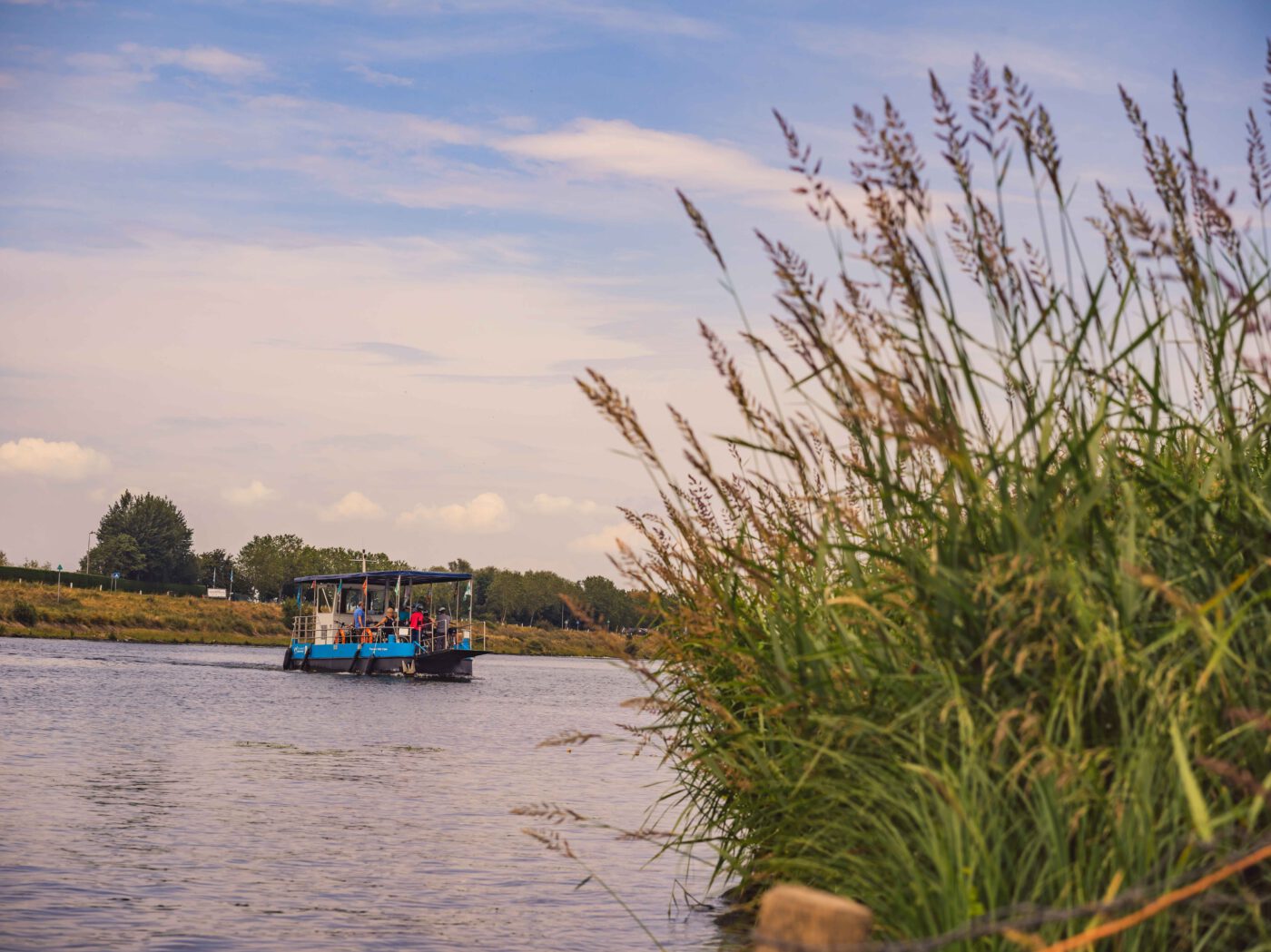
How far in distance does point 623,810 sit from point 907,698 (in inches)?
400

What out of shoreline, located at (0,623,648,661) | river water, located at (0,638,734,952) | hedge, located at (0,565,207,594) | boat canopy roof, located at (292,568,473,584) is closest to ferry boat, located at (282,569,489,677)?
boat canopy roof, located at (292,568,473,584)

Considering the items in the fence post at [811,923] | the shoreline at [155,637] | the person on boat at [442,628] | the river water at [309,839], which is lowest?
the shoreline at [155,637]

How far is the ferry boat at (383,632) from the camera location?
49031 millimetres

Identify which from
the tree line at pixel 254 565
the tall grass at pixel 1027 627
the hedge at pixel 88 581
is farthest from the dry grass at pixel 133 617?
the tall grass at pixel 1027 627

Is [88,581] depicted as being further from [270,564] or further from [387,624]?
[387,624]

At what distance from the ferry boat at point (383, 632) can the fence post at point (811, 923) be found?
44.6 m

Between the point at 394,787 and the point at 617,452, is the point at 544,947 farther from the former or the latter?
the point at 394,787

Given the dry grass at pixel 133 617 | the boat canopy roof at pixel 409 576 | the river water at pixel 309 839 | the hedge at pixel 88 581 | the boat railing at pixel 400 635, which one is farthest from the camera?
the hedge at pixel 88 581

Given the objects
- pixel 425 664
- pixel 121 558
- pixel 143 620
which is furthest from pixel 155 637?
pixel 121 558

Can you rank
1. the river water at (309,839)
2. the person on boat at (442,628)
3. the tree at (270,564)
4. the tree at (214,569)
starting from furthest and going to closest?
the tree at (214,569) → the tree at (270,564) → the person on boat at (442,628) → the river water at (309,839)

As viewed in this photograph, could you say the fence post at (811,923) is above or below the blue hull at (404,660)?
above

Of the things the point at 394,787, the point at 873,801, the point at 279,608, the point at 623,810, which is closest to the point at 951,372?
the point at 873,801

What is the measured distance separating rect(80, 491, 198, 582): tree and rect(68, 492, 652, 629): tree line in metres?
0.11

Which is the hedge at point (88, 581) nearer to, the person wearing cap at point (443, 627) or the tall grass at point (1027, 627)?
the person wearing cap at point (443, 627)
